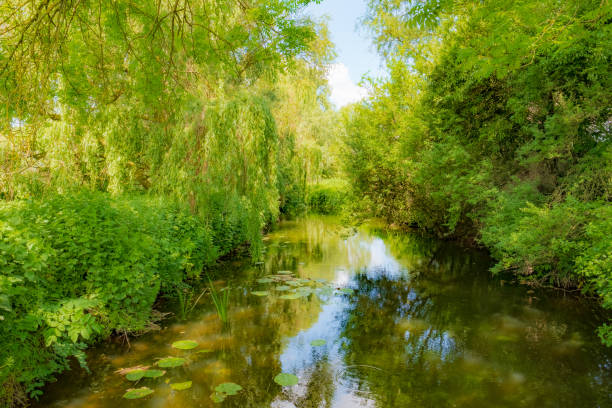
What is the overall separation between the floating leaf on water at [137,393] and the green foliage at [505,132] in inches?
179

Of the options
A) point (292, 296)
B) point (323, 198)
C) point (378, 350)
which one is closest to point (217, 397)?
point (378, 350)

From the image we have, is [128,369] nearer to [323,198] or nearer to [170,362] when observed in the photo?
[170,362]

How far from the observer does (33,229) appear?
10.7ft

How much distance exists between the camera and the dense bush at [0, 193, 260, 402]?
2.86 metres

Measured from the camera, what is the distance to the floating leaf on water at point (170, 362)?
13.0 feet

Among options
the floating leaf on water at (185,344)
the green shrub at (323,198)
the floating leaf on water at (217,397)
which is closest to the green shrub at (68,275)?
the floating leaf on water at (185,344)

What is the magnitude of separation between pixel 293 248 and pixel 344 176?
243cm

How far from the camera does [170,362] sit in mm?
4020

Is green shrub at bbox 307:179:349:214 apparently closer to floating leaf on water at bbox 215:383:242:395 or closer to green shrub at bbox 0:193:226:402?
green shrub at bbox 0:193:226:402

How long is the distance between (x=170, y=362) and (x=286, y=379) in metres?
1.28

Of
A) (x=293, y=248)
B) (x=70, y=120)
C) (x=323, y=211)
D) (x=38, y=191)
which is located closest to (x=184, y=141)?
(x=70, y=120)

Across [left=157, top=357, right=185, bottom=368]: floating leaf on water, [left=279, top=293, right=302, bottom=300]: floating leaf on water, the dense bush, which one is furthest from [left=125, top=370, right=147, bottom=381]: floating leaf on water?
[left=279, top=293, right=302, bottom=300]: floating leaf on water

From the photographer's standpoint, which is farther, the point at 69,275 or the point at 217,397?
the point at 69,275

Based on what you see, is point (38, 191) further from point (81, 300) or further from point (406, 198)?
point (406, 198)
